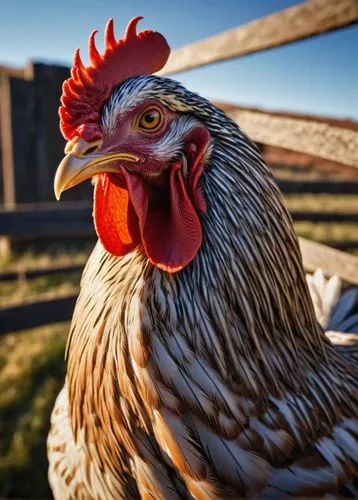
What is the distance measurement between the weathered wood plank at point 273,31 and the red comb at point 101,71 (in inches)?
33.0

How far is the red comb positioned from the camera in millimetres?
1317

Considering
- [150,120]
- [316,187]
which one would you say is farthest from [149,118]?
[316,187]

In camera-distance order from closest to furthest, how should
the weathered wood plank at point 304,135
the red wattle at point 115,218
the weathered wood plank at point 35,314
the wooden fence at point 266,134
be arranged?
1. the red wattle at point 115,218
2. the wooden fence at point 266,134
3. the weathered wood plank at point 304,135
4. the weathered wood plank at point 35,314

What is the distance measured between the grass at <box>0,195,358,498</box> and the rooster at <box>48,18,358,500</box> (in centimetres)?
155

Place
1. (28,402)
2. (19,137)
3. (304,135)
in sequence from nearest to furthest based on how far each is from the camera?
(304,135)
(28,402)
(19,137)

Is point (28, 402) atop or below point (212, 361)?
below

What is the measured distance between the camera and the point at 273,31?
2.20 m

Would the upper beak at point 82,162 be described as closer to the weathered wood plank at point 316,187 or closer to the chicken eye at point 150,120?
the chicken eye at point 150,120

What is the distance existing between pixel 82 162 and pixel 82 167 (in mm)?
16

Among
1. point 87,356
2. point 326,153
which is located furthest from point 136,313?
point 326,153

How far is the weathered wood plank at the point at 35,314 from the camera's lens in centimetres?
298

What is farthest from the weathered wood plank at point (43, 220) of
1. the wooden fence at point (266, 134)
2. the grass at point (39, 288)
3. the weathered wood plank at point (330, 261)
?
the weathered wood plank at point (330, 261)

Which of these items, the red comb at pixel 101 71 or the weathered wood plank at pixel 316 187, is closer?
the red comb at pixel 101 71

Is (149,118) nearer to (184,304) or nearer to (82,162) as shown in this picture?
(82,162)
